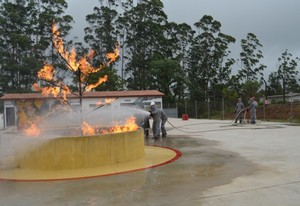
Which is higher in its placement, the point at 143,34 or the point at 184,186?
the point at 143,34

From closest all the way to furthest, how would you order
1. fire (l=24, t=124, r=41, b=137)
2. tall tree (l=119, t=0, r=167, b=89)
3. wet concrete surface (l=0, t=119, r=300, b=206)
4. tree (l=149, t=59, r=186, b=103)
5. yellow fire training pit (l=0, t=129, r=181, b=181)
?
wet concrete surface (l=0, t=119, r=300, b=206)
yellow fire training pit (l=0, t=129, r=181, b=181)
fire (l=24, t=124, r=41, b=137)
tree (l=149, t=59, r=186, b=103)
tall tree (l=119, t=0, r=167, b=89)

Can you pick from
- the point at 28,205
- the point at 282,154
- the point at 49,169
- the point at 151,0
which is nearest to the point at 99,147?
the point at 49,169

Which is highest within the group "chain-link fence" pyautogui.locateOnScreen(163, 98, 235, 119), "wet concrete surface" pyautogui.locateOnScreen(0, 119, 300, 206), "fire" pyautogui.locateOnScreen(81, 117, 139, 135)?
"chain-link fence" pyautogui.locateOnScreen(163, 98, 235, 119)

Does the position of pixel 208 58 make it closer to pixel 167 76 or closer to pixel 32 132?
pixel 167 76

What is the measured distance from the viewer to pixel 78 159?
29.1 ft

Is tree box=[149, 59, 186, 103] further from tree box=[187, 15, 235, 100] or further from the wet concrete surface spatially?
the wet concrete surface

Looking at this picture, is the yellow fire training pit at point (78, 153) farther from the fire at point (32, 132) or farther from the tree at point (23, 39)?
the tree at point (23, 39)

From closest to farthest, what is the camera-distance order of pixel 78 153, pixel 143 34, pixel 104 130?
pixel 78 153, pixel 104 130, pixel 143 34

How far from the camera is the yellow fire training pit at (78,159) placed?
8.58 metres

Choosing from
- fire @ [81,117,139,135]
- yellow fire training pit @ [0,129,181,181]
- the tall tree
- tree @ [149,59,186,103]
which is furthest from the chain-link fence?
yellow fire training pit @ [0,129,181,181]

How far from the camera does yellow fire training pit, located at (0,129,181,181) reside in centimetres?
858

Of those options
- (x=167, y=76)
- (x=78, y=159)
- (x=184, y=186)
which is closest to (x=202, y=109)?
(x=167, y=76)

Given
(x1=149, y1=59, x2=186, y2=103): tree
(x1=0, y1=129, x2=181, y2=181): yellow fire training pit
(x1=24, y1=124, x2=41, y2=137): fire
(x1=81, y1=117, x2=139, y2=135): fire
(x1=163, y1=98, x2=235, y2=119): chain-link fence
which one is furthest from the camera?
(x1=149, y1=59, x2=186, y2=103): tree

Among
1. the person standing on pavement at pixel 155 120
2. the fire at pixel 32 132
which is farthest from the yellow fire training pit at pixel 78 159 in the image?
the person standing on pavement at pixel 155 120
